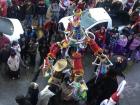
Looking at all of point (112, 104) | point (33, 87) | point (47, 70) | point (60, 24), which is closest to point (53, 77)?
point (47, 70)

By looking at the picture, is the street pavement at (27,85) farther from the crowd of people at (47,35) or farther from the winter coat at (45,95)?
the winter coat at (45,95)

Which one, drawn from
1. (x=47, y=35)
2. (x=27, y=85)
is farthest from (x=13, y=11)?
(x=27, y=85)

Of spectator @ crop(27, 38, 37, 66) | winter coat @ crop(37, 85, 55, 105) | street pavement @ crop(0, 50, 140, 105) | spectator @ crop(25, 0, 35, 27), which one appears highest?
spectator @ crop(25, 0, 35, 27)

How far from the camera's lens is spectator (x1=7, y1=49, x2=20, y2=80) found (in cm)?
1395

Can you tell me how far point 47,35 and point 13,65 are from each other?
180 centimetres

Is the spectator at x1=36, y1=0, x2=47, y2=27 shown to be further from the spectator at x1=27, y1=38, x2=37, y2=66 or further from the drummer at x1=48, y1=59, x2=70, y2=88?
the drummer at x1=48, y1=59, x2=70, y2=88

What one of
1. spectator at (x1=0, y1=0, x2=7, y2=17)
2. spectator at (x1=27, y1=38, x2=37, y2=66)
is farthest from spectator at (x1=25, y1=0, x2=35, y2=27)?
spectator at (x1=27, y1=38, x2=37, y2=66)

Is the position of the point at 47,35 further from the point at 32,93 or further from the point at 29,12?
the point at 32,93

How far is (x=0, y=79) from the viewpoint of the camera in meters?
14.5

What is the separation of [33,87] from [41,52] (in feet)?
10.4

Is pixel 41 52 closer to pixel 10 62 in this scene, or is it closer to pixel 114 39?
pixel 10 62

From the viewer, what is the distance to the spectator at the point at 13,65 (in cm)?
1395

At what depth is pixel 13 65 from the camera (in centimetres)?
1413

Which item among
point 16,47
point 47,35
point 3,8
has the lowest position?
point 16,47
